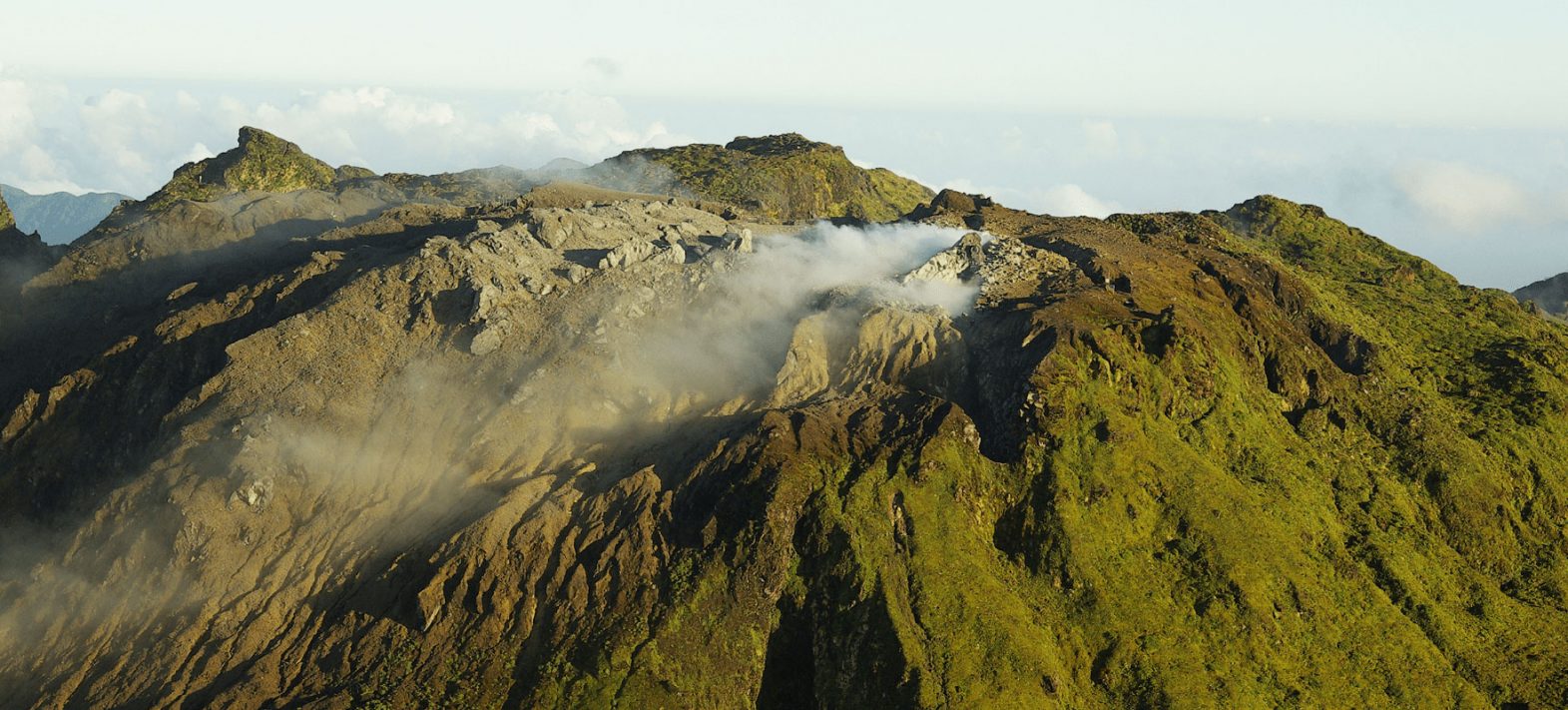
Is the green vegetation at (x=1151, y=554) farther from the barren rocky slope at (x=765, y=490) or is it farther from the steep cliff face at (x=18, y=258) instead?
the steep cliff face at (x=18, y=258)

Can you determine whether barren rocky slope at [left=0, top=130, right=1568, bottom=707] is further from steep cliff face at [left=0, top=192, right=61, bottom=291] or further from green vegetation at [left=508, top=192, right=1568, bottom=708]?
steep cliff face at [left=0, top=192, right=61, bottom=291]

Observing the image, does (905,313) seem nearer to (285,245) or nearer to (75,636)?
(75,636)

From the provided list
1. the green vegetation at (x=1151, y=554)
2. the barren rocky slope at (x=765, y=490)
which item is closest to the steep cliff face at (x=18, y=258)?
the barren rocky slope at (x=765, y=490)

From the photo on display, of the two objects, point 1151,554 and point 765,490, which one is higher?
point 765,490

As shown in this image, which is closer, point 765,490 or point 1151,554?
point 765,490

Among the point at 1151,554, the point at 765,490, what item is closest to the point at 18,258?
the point at 765,490

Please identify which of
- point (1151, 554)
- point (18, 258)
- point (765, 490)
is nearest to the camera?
point (765, 490)

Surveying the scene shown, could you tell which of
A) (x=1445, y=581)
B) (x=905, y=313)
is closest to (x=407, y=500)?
(x=905, y=313)

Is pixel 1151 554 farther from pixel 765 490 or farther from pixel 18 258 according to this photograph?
pixel 18 258
